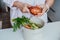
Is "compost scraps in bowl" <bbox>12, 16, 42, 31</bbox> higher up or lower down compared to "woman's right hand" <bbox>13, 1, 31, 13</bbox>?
lower down

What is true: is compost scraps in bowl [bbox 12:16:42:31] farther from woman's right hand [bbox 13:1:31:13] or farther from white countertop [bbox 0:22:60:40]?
woman's right hand [bbox 13:1:31:13]

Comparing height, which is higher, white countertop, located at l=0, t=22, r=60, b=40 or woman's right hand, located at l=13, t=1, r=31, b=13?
woman's right hand, located at l=13, t=1, r=31, b=13

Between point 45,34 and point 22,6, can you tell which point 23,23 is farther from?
point 22,6

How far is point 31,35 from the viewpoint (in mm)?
736

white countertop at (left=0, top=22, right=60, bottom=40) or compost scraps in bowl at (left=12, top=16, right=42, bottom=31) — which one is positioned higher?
compost scraps in bowl at (left=12, top=16, right=42, bottom=31)

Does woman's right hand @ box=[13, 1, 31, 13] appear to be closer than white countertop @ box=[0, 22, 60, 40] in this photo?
No

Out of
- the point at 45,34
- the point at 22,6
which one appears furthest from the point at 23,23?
the point at 22,6

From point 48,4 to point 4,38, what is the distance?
492mm

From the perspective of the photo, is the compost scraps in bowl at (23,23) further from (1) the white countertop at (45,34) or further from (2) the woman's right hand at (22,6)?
(2) the woman's right hand at (22,6)

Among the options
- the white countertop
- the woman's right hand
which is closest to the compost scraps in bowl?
the white countertop

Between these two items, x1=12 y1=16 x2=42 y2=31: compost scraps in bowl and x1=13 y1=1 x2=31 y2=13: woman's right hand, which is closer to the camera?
x1=12 y1=16 x2=42 y2=31: compost scraps in bowl

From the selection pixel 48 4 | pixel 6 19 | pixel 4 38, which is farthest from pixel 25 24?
pixel 6 19

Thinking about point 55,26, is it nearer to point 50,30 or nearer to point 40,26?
point 50,30

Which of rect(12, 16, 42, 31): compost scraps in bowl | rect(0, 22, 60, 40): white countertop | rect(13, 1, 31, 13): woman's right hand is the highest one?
rect(13, 1, 31, 13): woman's right hand
